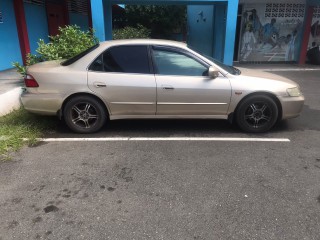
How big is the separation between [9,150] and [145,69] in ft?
7.98

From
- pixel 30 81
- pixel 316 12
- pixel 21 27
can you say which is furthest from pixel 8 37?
pixel 316 12

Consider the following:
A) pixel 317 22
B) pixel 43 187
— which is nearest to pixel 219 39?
pixel 317 22

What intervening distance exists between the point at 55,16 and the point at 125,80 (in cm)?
851

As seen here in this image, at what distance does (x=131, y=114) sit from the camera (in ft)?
16.6

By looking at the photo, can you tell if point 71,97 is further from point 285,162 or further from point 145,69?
point 285,162

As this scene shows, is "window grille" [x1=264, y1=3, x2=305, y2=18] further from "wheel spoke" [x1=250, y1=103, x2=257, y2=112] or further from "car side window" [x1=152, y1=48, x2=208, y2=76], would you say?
"car side window" [x1=152, y1=48, x2=208, y2=76]

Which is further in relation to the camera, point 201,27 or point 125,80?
point 201,27

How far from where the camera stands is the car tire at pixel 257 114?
5.03 meters

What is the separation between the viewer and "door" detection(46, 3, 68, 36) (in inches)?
445

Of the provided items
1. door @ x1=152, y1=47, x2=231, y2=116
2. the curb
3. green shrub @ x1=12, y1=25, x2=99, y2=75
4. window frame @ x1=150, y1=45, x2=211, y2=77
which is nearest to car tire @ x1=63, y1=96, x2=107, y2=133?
door @ x1=152, y1=47, x2=231, y2=116

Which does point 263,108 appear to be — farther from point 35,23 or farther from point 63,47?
point 35,23

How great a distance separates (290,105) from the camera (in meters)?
5.07

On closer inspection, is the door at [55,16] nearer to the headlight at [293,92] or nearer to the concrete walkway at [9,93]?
the concrete walkway at [9,93]

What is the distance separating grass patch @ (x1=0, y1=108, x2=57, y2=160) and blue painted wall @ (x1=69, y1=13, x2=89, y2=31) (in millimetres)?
8248
